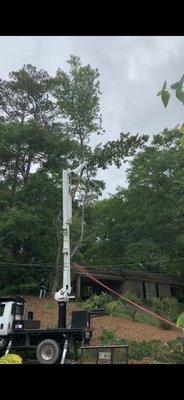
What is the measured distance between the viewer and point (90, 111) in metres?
33.2

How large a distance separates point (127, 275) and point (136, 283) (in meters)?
1.43

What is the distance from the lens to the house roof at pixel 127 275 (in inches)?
1357

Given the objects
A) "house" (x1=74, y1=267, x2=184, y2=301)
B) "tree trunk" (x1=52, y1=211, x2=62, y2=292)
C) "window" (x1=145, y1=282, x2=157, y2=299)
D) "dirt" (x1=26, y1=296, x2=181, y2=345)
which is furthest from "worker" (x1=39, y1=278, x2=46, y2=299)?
"window" (x1=145, y1=282, x2=157, y2=299)

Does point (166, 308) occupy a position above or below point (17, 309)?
above

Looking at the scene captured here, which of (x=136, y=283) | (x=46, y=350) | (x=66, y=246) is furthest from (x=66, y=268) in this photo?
(x=136, y=283)

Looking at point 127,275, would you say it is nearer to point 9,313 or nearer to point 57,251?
point 57,251

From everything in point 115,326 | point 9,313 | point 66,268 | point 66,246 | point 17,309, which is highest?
point 66,246

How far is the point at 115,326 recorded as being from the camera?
21859 millimetres

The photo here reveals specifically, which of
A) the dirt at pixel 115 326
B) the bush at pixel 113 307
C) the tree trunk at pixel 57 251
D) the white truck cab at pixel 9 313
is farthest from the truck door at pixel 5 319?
the tree trunk at pixel 57 251

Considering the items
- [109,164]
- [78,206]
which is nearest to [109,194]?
[78,206]

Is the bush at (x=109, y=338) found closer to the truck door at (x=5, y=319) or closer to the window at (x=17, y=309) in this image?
the window at (x=17, y=309)

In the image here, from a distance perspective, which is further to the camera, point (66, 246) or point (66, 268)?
point (66, 246)

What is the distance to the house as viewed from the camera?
35062 mm
